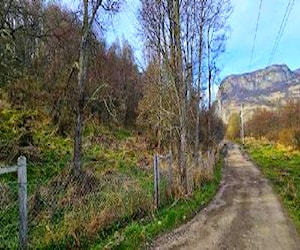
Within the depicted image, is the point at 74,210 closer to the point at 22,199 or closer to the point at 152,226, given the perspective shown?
the point at 22,199

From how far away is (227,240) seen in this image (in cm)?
844

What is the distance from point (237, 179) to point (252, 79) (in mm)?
106287

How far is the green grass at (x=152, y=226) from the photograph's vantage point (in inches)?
299

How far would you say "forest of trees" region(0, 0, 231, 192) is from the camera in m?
13.1

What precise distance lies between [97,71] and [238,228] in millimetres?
16516

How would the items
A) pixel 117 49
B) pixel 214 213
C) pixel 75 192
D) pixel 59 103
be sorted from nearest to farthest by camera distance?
pixel 75 192 → pixel 214 213 → pixel 59 103 → pixel 117 49

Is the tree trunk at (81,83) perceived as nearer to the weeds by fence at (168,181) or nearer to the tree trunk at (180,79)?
the weeds by fence at (168,181)

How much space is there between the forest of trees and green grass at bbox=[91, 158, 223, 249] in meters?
1.57

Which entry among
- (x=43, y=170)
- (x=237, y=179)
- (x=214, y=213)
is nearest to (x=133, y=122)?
(x=237, y=179)

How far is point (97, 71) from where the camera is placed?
78.9 ft

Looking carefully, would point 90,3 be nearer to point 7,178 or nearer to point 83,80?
point 83,80

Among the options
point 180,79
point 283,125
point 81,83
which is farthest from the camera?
point 283,125

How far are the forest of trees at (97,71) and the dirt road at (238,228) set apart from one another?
220 centimetres

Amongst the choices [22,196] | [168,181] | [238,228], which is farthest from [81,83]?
[22,196]
